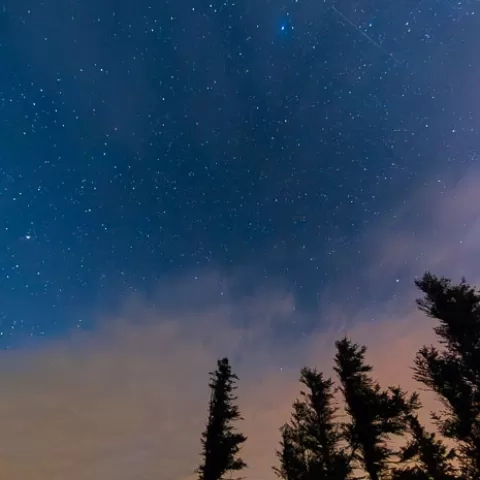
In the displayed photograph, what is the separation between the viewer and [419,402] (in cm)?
1959

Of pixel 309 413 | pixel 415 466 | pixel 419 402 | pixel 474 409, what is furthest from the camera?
pixel 309 413

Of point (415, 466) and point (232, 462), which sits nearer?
point (415, 466)

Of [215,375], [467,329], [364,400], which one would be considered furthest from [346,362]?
[215,375]

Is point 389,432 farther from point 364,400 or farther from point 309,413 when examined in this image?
point 309,413

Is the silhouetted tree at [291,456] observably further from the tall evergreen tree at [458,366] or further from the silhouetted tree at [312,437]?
the tall evergreen tree at [458,366]

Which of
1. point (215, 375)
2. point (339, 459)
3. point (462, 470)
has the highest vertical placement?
point (215, 375)

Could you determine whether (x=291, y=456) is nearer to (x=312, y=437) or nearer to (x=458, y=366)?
(x=312, y=437)

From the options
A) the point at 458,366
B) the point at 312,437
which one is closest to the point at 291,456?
the point at 312,437

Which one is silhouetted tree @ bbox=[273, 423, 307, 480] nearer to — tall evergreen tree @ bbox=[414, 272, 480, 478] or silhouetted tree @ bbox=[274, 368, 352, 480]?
silhouetted tree @ bbox=[274, 368, 352, 480]

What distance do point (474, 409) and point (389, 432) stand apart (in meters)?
4.83

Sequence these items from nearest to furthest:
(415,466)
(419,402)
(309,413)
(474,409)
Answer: (474,409) < (415,466) < (419,402) < (309,413)

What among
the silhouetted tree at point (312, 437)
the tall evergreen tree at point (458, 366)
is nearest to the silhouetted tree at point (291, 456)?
the silhouetted tree at point (312, 437)

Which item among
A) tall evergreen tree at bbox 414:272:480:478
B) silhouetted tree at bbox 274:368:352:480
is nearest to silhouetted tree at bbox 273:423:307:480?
silhouetted tree at bbox 274:368:352:480

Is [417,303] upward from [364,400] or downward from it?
upward
